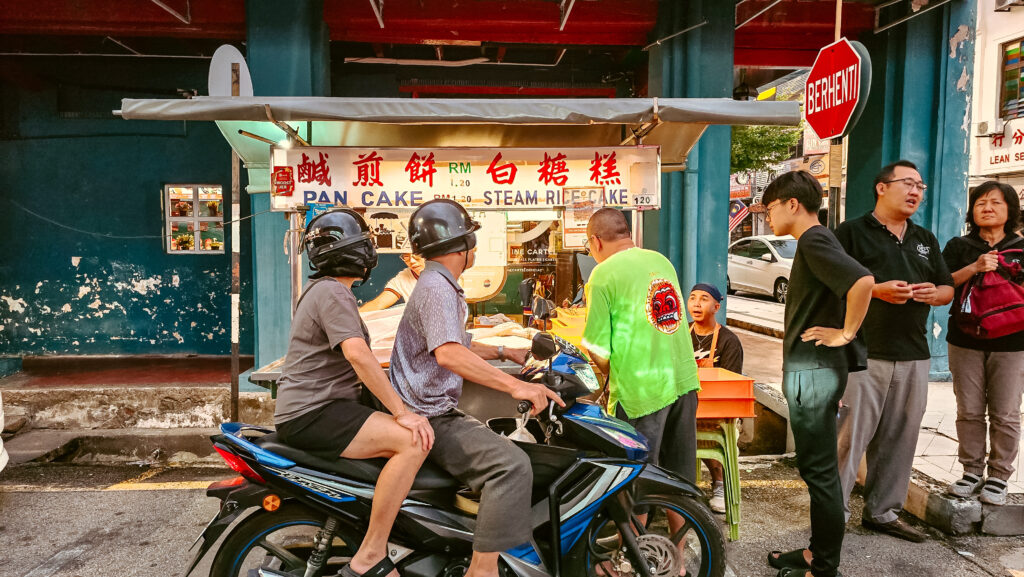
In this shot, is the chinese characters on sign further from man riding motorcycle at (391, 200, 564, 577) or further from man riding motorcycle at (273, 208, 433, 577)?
man riding motorcycle at (273, 208, 433, 577)

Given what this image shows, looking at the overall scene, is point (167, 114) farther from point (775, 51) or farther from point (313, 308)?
point (775, 51)

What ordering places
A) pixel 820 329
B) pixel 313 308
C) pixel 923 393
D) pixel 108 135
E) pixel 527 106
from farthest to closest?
pixel 108 135
pixel 527 106
pixel 923 393
pixel 820 329
pixel 313 308

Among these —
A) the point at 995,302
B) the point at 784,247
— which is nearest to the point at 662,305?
the point at 995,302

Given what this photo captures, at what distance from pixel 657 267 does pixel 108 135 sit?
740 cm

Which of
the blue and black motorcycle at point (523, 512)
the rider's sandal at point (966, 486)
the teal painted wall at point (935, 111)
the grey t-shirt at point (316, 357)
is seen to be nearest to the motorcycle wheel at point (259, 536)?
the blue and black motorcycle at point (523, 512)

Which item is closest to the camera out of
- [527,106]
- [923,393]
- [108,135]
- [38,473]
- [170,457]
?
[923,393]

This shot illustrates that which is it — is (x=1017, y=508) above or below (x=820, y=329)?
below

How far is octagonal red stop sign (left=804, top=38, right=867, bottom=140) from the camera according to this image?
4.93 metres

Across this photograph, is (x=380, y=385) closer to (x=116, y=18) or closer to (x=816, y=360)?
(x=816, y=360)

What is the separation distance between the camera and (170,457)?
559 centimetres

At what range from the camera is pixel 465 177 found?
5.07m

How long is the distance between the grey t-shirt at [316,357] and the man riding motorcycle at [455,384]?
22 centimetres

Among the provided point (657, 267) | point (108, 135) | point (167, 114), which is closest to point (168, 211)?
point (108, 135)

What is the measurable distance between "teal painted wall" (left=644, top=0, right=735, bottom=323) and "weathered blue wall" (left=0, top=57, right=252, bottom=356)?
5112 millimetres
